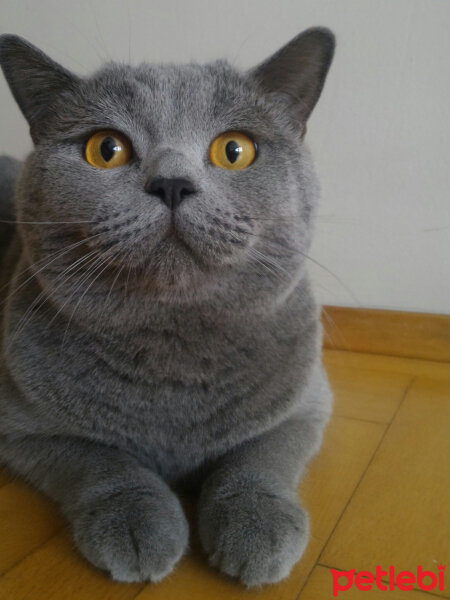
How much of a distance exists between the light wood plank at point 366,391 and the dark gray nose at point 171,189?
0.70 metres

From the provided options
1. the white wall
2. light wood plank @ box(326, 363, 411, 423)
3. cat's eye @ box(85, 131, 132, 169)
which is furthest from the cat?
the white wall

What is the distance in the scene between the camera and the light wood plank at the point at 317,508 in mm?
770

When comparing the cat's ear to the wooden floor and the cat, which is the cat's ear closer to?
the cat

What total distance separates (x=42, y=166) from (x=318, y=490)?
650 mm

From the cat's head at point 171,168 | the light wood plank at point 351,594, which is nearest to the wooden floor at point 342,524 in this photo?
the light wood plank at point 351,594

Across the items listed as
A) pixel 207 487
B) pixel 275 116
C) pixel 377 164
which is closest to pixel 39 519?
pixel 207 487

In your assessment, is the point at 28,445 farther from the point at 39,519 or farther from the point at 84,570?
the point at 84,570

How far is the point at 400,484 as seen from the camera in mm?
1021

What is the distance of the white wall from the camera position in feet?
4.84

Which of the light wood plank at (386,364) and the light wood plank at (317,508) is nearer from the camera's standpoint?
the light wood plank at (317,508)

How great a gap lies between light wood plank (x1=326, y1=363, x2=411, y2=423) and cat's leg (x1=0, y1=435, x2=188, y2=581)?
553 mm

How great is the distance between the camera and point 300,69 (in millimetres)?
975

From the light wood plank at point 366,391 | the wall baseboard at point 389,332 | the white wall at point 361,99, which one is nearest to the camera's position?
the light wood plank at point 366,391

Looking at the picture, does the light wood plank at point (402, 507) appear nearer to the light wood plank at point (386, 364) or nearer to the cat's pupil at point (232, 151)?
the light wood plank at point (386, 364)
